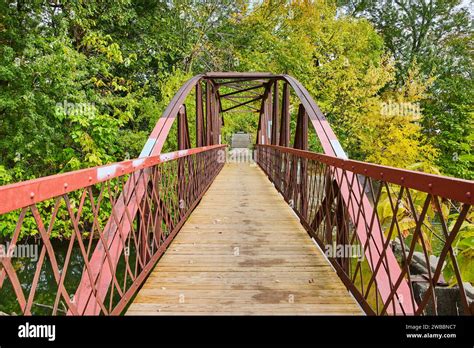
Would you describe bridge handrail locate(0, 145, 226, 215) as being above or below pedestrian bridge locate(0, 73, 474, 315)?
above

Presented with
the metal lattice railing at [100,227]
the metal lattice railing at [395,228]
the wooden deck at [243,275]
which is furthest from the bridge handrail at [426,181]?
the metal lattice railing at [100,227]

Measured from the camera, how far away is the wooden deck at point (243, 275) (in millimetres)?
2762

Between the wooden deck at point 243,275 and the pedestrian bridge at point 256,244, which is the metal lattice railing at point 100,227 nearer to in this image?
the pedestrian bridge at point 256,244

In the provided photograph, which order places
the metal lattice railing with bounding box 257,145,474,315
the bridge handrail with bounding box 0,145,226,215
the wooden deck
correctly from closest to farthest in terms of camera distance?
the bridge handrail with bounding box 0,145,226,215 < the metal lattice railing with bounding box 257,145,474,315 < the wooden deck

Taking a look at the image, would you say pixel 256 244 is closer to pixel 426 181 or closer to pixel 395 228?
pixel 395 228

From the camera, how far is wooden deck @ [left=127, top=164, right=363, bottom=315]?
109 inches

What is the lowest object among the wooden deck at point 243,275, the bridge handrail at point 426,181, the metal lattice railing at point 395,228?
the wooden deck at point 243,275

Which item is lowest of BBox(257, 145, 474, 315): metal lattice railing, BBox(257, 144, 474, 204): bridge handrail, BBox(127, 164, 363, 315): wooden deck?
BBox(127, 164, 363, 315): wooden deck

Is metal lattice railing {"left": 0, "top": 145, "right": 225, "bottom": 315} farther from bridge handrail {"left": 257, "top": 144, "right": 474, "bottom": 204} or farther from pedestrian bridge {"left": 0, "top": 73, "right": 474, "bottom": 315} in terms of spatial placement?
bridge handrail {"left": 257, "top": 144, "right": 474, "bottom": 204}

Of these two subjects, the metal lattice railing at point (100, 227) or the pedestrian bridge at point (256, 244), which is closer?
the metal lattice railing at point (100, 227)

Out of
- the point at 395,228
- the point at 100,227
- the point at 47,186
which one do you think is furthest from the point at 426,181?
the point at 100,227

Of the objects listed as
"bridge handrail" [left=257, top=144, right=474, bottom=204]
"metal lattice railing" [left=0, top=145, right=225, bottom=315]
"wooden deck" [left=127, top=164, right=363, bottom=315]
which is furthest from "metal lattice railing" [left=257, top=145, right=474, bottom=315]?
"metal lattice railing" [left=0, top=145, right=225, bottom=315]

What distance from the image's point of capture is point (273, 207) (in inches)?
275
